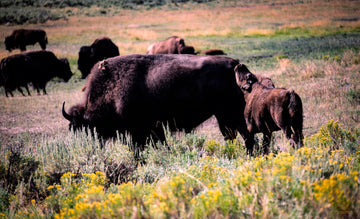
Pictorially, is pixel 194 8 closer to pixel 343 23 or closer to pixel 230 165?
pixel 343 23

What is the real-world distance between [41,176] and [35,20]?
156 ft

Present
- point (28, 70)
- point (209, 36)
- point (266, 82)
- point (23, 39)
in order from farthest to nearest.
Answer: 1. point (209, 36)
2. point (23, 39)
3. point (28, 70)
4. point (266, 82)

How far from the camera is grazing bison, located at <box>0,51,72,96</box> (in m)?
17.0

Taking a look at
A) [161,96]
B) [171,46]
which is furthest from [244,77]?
[171,46]

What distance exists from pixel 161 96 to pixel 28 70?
14180 millimetres

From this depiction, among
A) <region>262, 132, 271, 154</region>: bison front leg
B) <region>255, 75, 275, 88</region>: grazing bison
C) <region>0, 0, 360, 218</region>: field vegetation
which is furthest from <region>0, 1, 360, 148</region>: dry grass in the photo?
<region>262, 132, 271, 154</region>: bison front leg

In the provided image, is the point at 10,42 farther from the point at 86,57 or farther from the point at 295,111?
the point at 295,111

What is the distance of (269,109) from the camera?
5633mm

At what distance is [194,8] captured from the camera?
5969 cm

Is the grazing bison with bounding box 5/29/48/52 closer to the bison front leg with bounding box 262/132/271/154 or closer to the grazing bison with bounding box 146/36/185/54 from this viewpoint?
the grazing bison with bounding box 146/36/185/54

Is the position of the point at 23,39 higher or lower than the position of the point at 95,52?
higher

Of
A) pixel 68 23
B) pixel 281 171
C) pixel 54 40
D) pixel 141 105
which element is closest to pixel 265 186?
pixel 281 171

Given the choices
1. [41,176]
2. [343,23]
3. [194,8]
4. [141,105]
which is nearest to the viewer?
[41,176]

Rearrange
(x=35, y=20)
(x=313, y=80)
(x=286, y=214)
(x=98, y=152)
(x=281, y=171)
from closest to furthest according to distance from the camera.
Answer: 1. (x=286, y=214)
2. (x=281, y=171)
3. (x=98, y=152)
4. (x=313, y=80)
5. (x=35, y=20)
